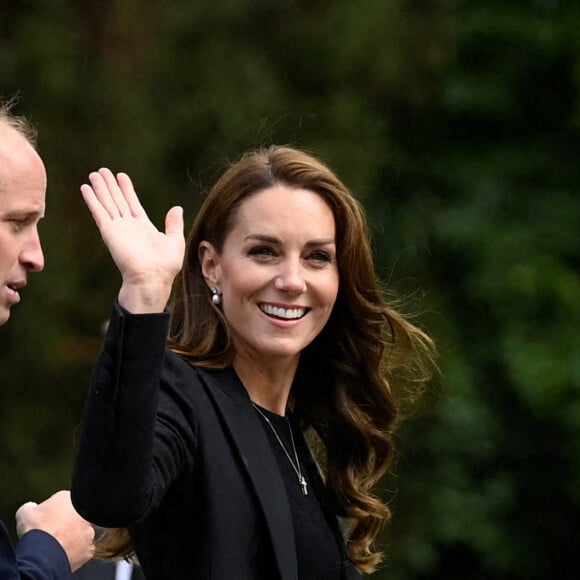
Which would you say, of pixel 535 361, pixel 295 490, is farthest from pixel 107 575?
pixel 535 361

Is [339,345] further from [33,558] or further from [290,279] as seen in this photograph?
[33,558]

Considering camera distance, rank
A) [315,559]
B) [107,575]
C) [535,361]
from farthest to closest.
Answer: [535,361], [107,575], [315,559]

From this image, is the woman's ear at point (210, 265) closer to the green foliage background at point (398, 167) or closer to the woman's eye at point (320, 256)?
the woman's eye at point (320, 256)

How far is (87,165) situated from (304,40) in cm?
107

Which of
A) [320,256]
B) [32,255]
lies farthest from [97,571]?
[32,255]

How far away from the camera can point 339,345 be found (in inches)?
145

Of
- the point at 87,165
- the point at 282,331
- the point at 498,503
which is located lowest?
the point at 498,503

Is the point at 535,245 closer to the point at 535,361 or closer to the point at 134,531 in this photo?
the point at 535,361

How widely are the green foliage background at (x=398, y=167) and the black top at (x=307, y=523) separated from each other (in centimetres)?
345

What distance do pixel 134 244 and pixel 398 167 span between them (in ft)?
15.1

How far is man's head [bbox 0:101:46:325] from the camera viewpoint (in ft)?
8.18

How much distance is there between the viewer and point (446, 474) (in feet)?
23.0

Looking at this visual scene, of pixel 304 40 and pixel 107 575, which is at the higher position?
pixel 304 40

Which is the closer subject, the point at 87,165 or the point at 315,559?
the point at 315,559
